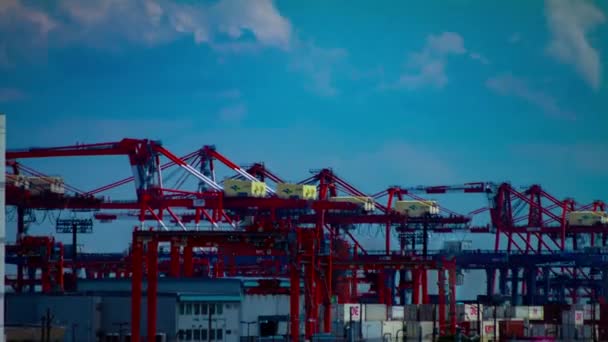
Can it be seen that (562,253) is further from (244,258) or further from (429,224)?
(244,258)

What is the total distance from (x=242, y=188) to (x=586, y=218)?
55.0 m

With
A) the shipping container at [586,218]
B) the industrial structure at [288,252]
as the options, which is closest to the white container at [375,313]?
the industrial structure at [288,252]

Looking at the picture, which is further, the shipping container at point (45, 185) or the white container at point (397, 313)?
the shipping container at point (45, 185)

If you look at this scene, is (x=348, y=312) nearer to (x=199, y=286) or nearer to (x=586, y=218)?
(x=199, y=286)

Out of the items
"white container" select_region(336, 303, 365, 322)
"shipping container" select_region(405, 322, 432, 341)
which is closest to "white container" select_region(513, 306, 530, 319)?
"shipping container" select_region(405, 322, 432, 341)

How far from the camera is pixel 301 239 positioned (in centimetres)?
7500

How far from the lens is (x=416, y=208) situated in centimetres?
13712

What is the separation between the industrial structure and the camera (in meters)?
73.4

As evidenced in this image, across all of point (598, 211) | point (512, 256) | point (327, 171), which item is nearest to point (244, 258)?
point (327, 171)

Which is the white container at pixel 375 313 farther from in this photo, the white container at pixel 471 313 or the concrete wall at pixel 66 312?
the concrete wall at pixel 66 312

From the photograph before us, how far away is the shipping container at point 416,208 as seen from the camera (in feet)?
447

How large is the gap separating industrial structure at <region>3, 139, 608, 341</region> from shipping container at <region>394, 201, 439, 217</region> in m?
0.20

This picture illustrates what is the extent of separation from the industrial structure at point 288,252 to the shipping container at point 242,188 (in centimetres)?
13

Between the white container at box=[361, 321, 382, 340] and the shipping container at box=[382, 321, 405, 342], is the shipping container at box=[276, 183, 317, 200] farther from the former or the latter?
the white container at box=[361, 321, 382, 340]
